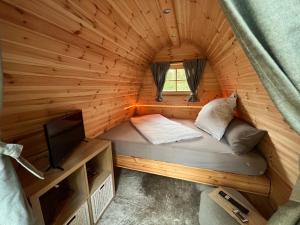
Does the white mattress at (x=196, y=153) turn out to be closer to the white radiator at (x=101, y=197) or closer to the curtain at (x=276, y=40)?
the white radiator at (x=101, y=197)

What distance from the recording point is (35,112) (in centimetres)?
136

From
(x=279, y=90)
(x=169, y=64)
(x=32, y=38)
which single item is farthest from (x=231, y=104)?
(x=32, y=38)

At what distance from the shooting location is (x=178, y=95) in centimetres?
356

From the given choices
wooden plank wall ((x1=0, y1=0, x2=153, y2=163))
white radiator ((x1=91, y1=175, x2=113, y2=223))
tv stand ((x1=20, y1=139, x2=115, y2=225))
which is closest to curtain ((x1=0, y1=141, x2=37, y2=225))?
tv stand ((x1=20, y1=139, x2=115, y2=225))

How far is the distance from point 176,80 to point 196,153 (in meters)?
2.16

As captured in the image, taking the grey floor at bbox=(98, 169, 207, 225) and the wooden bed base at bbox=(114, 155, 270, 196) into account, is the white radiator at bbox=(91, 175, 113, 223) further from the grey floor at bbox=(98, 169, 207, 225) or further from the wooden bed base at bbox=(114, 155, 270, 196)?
the wooden bed base at bbox=(114, 155, 270, 196)

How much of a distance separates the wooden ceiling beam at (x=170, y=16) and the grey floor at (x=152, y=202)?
2.16 m

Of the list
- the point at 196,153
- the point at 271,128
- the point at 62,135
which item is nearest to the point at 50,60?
the point at 62,135

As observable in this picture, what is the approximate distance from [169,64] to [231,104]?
5.49 feet

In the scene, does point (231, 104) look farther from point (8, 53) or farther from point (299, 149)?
point (8, 53)

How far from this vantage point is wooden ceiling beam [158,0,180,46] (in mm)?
1543

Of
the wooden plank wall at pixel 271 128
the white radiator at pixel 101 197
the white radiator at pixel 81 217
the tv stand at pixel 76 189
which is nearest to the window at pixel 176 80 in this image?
the wooden plank wall at pixel 271 128

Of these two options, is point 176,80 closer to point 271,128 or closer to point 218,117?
point 218,117

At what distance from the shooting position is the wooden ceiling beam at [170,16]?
1543mm
